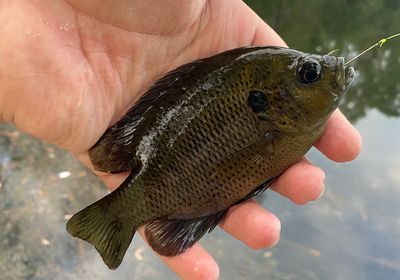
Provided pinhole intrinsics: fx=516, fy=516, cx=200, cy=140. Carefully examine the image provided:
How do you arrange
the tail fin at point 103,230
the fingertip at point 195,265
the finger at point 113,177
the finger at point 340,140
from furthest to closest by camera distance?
the finger at point 113,177 → the finger at point 340,140 → the tail fin at point 103,230 → the fingertip at point 195,265

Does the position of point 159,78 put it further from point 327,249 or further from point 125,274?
point 327,249

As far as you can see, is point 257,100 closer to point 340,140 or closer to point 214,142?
point 214,142

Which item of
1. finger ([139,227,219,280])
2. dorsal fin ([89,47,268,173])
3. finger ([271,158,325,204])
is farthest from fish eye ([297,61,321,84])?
finger ([139,227,219,280])

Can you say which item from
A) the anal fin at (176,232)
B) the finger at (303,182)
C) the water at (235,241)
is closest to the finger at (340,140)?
the finger at (303,182)

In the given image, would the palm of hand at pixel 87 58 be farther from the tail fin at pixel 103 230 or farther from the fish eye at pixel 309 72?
the fish eye at pixel 309 72

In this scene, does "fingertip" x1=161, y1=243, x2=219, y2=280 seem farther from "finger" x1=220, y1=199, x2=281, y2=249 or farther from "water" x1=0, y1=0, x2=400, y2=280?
"water" x1=0, y1=0, x2=400, y2=280

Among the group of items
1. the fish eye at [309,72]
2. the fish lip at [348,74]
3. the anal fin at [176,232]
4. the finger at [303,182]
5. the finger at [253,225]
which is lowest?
the anal fin at [176,232]

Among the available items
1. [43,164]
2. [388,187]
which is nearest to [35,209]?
[43,164]
